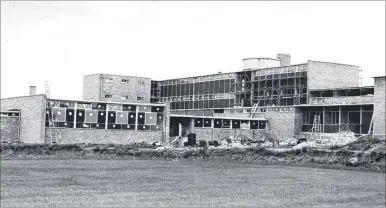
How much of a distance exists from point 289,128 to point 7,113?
3219 cm

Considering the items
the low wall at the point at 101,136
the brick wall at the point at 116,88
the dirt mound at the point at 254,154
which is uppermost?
the brick wall at the point at 116,88

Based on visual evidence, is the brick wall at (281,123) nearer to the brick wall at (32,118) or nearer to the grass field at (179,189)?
the brick wall at (32,118)

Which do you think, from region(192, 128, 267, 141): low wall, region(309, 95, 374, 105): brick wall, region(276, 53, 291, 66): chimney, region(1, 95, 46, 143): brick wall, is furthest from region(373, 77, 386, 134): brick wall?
region(1, 95, 46, 143): brick wall

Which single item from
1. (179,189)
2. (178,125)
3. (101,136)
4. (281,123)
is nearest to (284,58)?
(281,123)

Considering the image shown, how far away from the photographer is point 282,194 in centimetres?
1781

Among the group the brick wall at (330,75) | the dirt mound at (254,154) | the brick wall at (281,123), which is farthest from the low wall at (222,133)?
the dirt mound at (254,154)

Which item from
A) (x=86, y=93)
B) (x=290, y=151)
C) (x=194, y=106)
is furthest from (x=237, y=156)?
(x=86, y=93)

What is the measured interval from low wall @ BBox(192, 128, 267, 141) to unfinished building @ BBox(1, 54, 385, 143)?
118 mm

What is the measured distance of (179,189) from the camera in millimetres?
18312

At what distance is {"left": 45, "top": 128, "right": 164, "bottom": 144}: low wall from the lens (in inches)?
2078

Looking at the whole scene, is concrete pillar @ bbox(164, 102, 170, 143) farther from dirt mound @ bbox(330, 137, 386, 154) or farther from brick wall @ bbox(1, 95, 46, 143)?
dirt mound @ bbox(330, 137, 386, 154)

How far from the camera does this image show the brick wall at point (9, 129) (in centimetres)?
5412

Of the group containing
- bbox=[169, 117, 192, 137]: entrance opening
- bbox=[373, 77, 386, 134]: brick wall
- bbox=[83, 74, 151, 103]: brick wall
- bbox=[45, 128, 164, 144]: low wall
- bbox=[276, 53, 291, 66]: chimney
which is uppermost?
bbox=[276, 53, 291, 66]: chimney

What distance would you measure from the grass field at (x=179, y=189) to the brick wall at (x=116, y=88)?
52.2m
